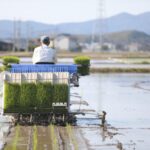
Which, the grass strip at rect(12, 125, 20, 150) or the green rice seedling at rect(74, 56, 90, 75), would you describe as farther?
the green rice seedling at rect(74, 56, 90, 75)

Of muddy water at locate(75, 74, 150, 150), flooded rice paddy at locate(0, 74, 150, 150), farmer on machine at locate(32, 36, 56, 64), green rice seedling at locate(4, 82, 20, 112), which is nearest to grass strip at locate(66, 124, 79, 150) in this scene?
flooded rice paddy at locate(0, 74, 150, 150)

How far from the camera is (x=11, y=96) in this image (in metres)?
12.2

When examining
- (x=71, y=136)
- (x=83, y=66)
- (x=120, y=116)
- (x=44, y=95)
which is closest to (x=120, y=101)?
(x=120, y=116)

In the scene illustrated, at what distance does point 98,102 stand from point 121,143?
7.81 m

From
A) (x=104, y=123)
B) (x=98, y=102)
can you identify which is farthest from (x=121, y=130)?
(x=98, y=102)

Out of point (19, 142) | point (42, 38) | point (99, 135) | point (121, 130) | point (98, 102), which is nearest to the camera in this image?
point (19, 142)

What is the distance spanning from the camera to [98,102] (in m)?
18.2

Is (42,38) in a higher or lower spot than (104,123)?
higher

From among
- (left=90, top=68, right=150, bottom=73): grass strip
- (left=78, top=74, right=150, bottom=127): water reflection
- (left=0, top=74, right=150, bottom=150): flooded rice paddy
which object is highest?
(left=0, top=74, right=150, bottom=150): flooded rice paddy

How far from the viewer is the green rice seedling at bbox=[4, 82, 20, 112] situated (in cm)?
1223

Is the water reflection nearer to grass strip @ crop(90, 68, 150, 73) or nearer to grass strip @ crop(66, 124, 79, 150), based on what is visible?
grass strip @ crop(66, 124, 79, 150)

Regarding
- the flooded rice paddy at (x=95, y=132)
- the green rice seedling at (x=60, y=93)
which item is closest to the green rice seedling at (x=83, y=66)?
the flooded rice paddy at (x=95, y=132)

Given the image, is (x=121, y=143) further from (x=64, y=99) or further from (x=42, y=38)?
(x=42, y=38)

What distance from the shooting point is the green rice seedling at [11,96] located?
1223 cm
